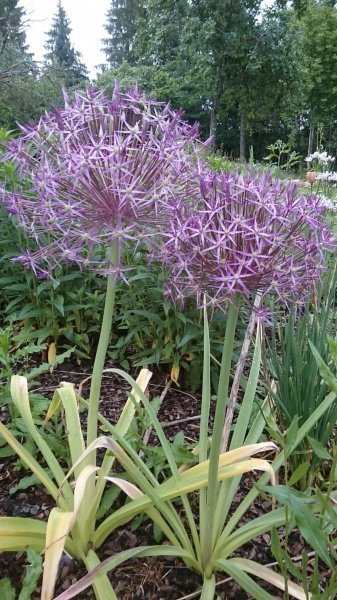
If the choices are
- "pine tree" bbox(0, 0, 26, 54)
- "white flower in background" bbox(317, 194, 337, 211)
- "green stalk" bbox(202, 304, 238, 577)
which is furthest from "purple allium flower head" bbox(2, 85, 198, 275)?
"pine tree" bbox(0, 0, 26, 54)

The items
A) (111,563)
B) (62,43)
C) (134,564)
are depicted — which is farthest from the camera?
(62,43)

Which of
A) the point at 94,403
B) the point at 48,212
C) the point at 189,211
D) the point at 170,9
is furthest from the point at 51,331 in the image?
the point at 170,9

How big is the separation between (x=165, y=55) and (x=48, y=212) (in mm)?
35674

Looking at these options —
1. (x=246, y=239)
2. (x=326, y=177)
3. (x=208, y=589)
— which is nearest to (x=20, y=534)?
(x=208, y=589)

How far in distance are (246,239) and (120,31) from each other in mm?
73354

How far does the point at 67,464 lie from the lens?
216 centimetres

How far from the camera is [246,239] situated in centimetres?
128

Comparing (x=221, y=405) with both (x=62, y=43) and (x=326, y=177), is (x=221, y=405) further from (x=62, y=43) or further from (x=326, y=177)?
(x=62, y=43)

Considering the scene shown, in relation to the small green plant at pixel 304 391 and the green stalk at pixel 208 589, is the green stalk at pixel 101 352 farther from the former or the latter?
the small green plant at pixel 304 391

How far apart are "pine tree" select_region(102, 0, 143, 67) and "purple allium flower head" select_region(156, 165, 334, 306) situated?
219 feet

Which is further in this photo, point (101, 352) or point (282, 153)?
point (282, 153)

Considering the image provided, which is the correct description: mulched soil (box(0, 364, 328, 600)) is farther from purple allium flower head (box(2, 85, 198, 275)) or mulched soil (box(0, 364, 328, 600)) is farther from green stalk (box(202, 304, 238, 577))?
purple allium flower head (box(2, 85, 198, 275))

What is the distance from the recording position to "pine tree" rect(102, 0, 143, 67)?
6253cm

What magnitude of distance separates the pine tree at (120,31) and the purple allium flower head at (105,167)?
66.4m
